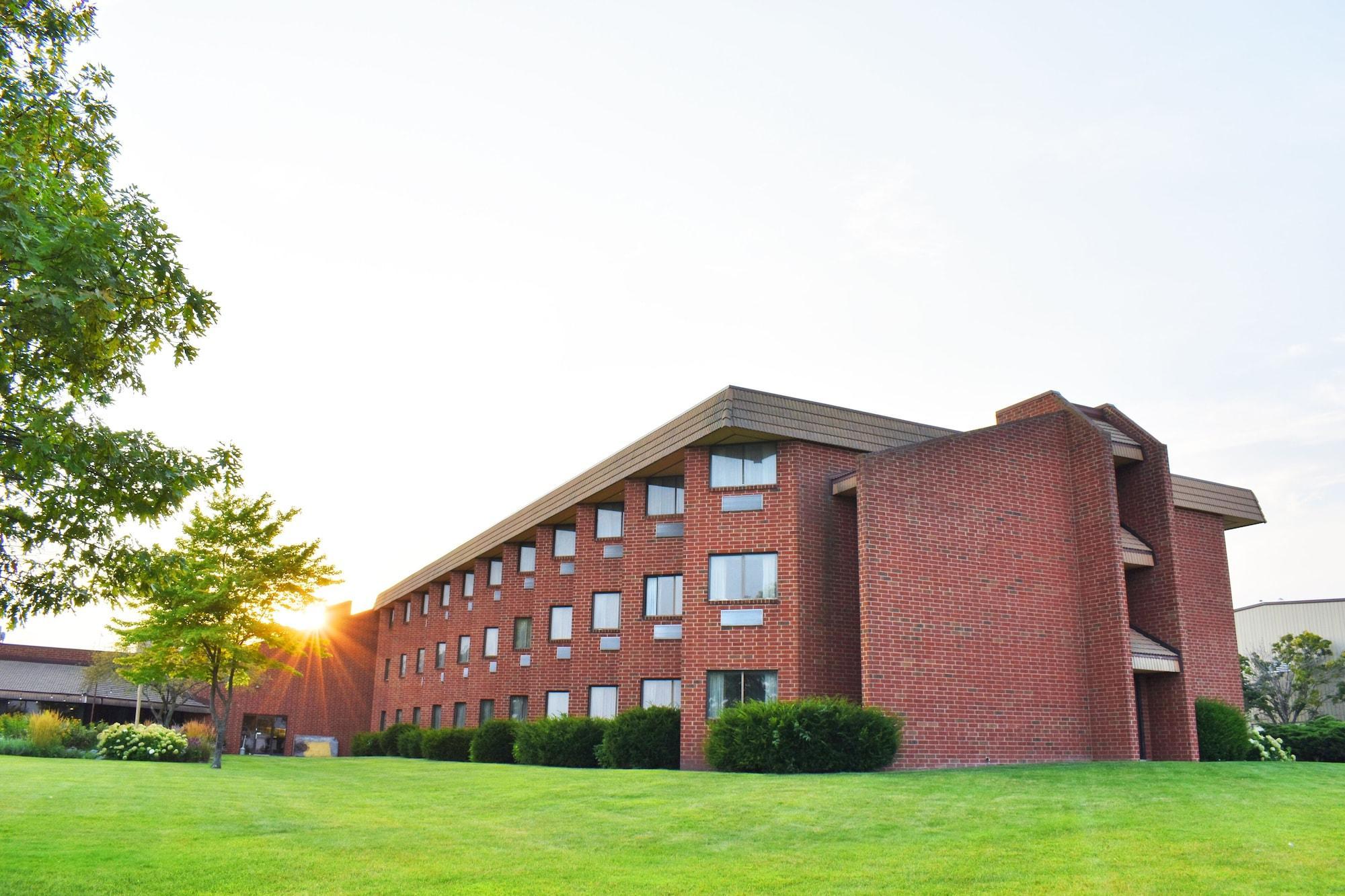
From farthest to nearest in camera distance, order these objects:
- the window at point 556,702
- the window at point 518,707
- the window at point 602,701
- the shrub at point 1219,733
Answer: the window at point 518,707
the window at point 556,702
the window at point 602,701
the shrub at point 1219,733

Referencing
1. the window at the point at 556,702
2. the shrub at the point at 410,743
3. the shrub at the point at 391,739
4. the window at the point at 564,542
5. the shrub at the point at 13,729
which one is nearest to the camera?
the shrub at the point at 13,729

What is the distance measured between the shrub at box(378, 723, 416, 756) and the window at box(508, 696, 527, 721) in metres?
9.41

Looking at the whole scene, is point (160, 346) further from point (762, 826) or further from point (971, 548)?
point (971, 548)

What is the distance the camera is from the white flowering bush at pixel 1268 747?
23.3 m

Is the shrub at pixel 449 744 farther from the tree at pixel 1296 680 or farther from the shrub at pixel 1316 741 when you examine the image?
the tree at pixel 1296 680

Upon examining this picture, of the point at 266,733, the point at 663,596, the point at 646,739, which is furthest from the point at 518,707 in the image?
the point at 266,733

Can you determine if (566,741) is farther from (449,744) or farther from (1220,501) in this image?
(1220,501)

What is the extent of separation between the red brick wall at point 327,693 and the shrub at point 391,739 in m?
10.5

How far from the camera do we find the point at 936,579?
21375 mm

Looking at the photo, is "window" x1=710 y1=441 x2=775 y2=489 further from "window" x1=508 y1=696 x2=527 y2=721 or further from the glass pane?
"window" x1=508 y1=696 x2=527 y2=721

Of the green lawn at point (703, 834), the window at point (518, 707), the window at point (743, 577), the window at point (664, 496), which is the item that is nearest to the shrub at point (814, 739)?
the green lawn at point (703, 834)

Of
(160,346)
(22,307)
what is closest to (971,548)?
(160,346)

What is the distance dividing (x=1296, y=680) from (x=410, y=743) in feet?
120

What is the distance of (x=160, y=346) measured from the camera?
1107 cm
